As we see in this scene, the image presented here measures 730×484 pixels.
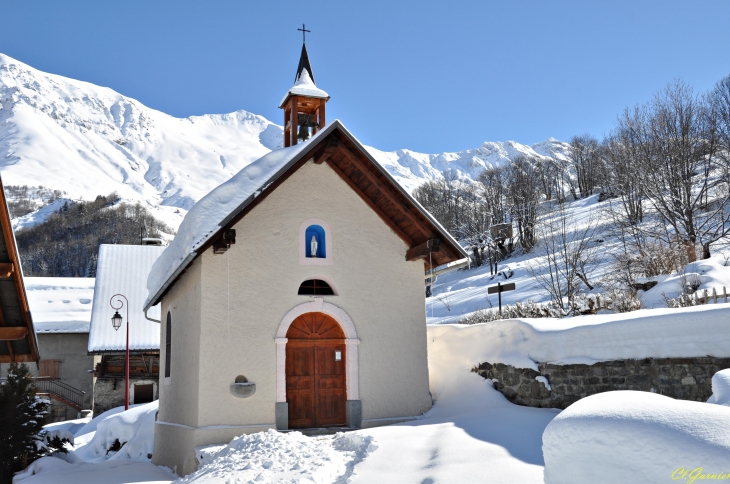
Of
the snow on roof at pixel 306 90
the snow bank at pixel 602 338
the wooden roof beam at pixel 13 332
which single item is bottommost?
the snow bank at pixel 602 338

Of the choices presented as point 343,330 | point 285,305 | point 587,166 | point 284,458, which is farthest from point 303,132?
point 587,166

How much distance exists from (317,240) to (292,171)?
5.16ft

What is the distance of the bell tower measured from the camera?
49.0 feet

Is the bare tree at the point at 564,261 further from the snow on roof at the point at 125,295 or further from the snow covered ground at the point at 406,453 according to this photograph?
the snow on roof at the point at 125,295

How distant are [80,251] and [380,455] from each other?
9656cm

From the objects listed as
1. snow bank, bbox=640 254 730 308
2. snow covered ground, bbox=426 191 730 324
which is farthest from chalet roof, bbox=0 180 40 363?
snow bank, bbox=640 254 730 308

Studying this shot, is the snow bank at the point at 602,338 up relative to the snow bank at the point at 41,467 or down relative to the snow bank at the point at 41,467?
up

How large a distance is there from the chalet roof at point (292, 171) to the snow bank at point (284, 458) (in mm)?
3470

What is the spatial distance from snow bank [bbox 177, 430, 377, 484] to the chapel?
5.34ft

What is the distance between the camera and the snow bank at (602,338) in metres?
8.31

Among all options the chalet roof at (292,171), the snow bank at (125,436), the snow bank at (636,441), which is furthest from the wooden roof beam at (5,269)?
the snow bank at (636,441)

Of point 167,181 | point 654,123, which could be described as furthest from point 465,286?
point 167,181

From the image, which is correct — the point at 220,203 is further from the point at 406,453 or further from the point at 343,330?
the point at 406,453

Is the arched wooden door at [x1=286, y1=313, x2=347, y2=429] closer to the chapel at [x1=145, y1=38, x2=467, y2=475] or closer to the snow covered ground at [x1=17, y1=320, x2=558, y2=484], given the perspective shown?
the chapel at [x1=145, y1=38, x2=467, y2=475]
